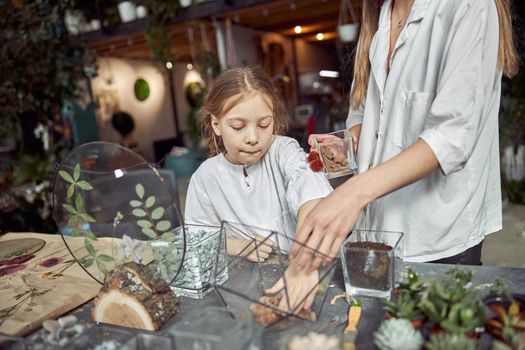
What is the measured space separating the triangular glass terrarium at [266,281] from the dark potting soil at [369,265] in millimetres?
79

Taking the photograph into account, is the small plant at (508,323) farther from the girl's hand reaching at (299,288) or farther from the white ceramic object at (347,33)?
the white ceramic object at (347,33)

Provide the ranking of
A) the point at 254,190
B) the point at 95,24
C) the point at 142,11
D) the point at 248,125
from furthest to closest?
the point at 95,24
the point at 142,11
the point at 254,190
the point at 248,125

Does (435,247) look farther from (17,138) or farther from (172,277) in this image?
(17,138)

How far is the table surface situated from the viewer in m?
0.81

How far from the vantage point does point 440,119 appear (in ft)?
3.20

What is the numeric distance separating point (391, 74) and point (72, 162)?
86 centimetres

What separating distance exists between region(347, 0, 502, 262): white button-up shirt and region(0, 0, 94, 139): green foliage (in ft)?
10.2

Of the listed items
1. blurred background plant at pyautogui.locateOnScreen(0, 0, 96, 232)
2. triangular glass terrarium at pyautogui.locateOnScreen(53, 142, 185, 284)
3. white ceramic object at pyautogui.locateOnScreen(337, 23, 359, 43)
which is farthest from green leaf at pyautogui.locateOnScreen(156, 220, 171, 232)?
white ceramic object at pyautogui.locateOnScreen(337, 23, 359, 43)

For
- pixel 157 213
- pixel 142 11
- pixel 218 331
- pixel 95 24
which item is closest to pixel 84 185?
pixel 157 213

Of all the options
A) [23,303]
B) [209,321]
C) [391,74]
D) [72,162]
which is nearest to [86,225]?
[72,162]

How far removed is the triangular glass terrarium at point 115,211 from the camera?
90 cm

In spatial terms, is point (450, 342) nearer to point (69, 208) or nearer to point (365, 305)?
point (365, 305)

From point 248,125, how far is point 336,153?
28cm

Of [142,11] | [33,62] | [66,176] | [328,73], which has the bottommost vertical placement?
[66,176]
